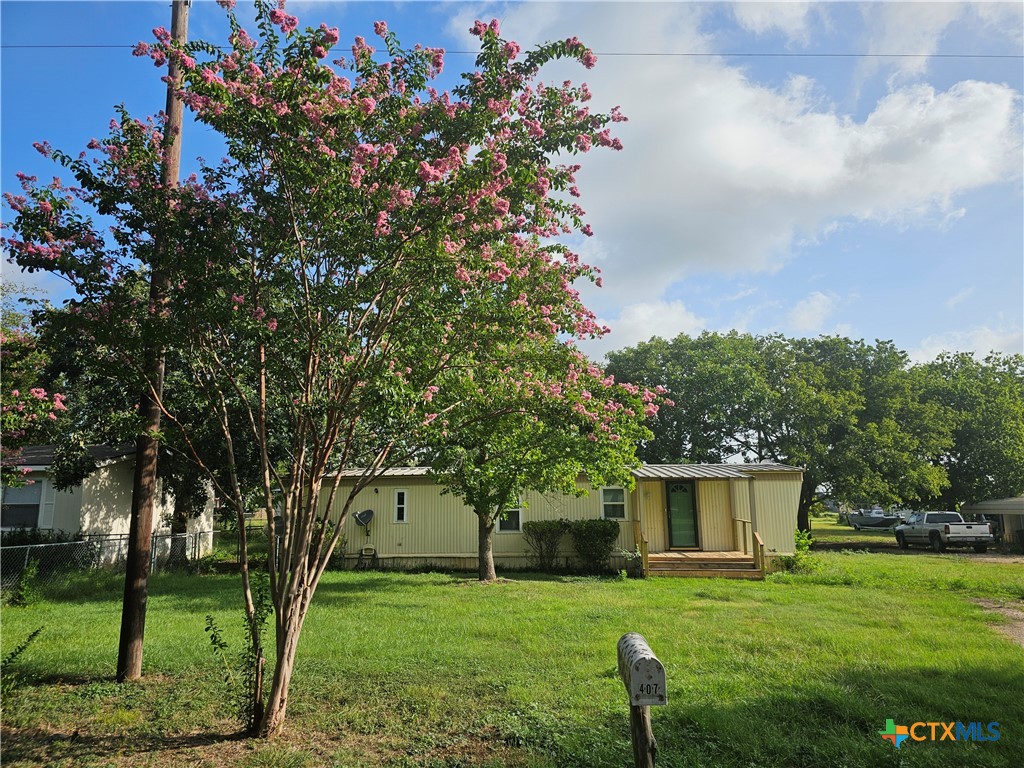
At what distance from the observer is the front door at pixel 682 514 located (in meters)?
17.2

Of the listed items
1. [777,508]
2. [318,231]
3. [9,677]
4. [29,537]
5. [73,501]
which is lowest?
[9,677]

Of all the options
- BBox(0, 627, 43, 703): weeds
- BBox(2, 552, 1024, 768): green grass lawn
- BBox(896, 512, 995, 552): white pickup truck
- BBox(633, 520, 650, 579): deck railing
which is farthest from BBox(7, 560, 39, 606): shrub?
BBox(896, 512, 995, 552): white pickup truck

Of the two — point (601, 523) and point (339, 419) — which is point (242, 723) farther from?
point (601, 523)

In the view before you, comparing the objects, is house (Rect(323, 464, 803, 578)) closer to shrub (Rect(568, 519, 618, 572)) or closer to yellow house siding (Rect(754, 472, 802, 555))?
yellow house siding (Rect(754, 472, 802, 555))

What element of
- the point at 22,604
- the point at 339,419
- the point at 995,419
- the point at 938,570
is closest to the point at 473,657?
the point at 339,419

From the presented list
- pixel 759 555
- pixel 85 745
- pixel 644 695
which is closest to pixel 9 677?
pixel 85 745

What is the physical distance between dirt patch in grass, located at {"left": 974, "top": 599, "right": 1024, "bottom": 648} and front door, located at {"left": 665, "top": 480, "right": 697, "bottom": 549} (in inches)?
271

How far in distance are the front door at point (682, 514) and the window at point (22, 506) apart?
16.4 metres

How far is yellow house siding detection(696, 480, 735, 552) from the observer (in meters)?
17.1

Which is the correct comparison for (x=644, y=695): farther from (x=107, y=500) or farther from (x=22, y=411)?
(x=107, y=500)

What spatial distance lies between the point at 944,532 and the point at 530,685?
22504 mm

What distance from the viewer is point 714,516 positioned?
17.3 metres

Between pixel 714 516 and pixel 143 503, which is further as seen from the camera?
pixel 714 516

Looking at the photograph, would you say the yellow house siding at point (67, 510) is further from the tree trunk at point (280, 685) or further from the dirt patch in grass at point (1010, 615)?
the dirt patch in grass at point (1010, 615)
